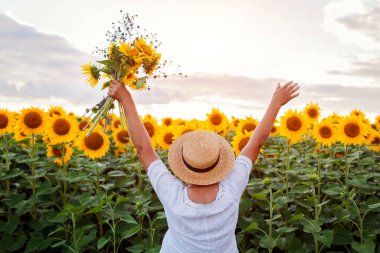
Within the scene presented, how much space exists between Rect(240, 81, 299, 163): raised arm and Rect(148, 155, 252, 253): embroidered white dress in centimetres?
35

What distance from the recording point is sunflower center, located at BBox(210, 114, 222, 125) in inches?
351

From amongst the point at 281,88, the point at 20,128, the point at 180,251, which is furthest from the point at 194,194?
the point at 20,128

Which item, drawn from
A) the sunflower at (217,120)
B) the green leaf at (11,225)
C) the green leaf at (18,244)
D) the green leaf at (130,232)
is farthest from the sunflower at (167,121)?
the green leaf at (130,232)

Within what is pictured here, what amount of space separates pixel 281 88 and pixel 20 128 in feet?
14.5

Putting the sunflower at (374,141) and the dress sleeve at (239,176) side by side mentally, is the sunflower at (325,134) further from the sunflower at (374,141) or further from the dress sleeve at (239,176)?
the dress sleeve at (239,176)

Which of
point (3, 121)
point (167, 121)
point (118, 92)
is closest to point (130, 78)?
point (118, 92)

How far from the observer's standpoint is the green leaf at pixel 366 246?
Answer: 16.7 feet

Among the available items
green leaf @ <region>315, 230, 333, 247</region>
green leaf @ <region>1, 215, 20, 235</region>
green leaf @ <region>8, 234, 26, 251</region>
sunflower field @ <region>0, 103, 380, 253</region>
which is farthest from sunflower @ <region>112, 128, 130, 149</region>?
green leaf @ <region>315, 230, 333, 247</region>

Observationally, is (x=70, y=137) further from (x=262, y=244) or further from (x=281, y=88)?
(x=281, y=88)

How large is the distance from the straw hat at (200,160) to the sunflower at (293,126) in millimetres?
4313

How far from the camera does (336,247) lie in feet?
20.2

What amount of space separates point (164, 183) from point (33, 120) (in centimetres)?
415

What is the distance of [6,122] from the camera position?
7426mm

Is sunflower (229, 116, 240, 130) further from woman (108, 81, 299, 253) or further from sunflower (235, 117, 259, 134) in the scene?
woman (108, 81, 299, 253)
